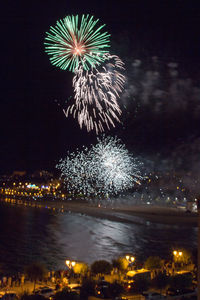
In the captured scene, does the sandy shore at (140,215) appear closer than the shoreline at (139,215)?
No

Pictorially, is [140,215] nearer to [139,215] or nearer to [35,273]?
[139,215]

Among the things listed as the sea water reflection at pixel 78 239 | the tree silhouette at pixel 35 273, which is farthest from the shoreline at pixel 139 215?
the tree silhouette at pixel 35 273

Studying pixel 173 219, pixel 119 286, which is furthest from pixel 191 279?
pixel 173 219

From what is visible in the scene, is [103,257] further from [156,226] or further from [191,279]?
[156,226]

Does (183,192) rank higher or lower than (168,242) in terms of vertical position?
higher

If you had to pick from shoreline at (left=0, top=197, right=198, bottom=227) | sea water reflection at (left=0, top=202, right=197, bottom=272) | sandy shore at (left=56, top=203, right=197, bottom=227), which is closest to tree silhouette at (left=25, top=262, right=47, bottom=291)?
sea water reflection at (left=0, top=202, right=197, bottom=272)

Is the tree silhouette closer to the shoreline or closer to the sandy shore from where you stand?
the shoreline

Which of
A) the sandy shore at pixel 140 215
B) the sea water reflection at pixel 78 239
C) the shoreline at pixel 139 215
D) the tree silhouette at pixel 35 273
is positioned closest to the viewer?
the tree silhouette at pixel 35 273

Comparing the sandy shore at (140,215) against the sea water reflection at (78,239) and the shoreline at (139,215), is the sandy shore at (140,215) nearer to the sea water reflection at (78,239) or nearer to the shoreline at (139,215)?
the shoreline at (139,215)
